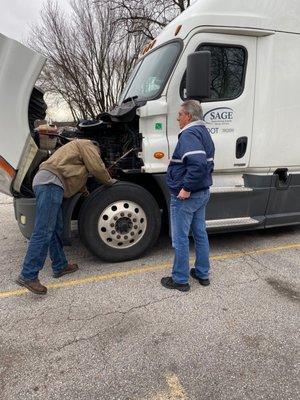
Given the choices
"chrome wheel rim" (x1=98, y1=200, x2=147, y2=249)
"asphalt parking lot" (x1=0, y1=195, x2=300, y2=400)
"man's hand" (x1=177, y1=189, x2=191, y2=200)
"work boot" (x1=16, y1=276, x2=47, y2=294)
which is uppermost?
"man's hand" (x1=177, y1=189, x2=191, y2=200)

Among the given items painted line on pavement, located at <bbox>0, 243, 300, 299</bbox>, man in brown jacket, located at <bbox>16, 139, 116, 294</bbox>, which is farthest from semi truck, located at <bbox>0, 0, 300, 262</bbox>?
man in brown jacket, located at <bbox>16, 139, 116, 294</bbox>

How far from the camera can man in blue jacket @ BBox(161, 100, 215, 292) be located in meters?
3.24

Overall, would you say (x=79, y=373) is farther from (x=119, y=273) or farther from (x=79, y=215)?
(x=79, y=215)

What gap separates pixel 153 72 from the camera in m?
4.42

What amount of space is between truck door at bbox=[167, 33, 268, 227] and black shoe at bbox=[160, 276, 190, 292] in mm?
1074

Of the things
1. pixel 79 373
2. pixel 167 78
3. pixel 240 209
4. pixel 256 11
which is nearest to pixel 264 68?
pixel 256 11

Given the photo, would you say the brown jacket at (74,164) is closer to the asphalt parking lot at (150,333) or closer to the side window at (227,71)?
the asphalt parking lot at (150,333)

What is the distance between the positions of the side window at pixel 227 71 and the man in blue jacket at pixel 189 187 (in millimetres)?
960

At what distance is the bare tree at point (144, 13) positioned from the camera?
18484 mm

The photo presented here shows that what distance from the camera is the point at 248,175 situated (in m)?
4.51

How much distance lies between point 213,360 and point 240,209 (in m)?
2.31

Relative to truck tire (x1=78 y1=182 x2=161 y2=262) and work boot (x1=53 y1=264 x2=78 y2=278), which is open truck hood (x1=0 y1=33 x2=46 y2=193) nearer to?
truck tire (x1=78 y1=182 x2=161 y2=262)

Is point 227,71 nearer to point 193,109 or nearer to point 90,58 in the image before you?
point 193,109

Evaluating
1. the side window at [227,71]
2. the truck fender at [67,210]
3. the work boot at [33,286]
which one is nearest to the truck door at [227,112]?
the side window at [227,71]
